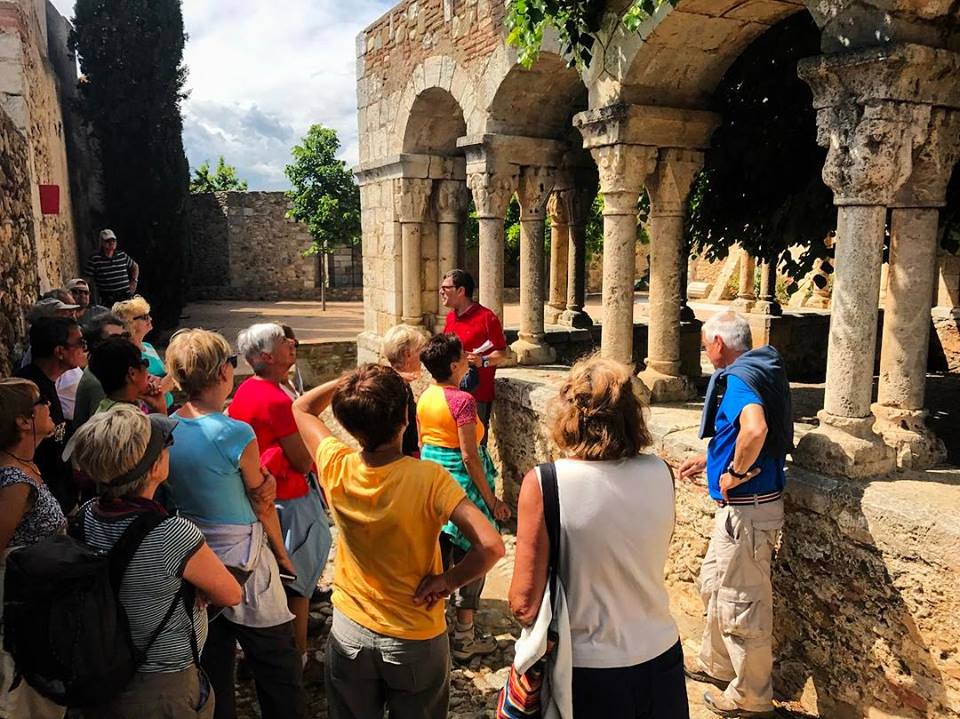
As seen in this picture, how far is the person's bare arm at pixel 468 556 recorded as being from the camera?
2.22 meters

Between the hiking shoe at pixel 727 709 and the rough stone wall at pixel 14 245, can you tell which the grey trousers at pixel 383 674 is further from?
the rough stone wall at pixel 14 245

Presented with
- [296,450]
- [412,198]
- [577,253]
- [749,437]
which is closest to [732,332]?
[749,437]

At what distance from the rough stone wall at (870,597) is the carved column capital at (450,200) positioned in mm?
5297

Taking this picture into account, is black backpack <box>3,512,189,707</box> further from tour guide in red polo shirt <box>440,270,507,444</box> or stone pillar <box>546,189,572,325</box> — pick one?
stone pillar <box>546,189,572,325</box>

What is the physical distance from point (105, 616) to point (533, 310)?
522 cm

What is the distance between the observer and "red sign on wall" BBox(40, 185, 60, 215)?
8366mm

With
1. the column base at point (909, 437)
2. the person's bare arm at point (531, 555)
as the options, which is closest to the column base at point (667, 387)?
the column base at point (909, 437)

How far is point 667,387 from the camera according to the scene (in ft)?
17.7

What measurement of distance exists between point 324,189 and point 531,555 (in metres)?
20.4

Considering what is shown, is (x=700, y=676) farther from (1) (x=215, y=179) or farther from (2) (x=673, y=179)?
(1) (x=215, y=179)

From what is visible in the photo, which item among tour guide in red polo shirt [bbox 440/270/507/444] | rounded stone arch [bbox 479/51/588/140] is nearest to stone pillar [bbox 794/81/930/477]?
tour guide in red polo shirt [bbox 440/270/507/444]

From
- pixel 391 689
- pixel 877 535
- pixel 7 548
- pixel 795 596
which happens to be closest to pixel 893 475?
pixel 877 535

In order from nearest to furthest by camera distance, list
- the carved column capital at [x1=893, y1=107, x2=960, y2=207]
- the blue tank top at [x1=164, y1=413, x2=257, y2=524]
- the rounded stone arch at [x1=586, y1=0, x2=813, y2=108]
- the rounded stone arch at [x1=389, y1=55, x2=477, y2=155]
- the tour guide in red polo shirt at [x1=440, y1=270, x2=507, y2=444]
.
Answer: the blue tank top at [x1=164, y1=413, x2=257, y2=524], the carved column capital at [x1=893, y1=107, x2=960, y2=207], the rounded stone arch at [x1=586, y1=0, x2=813, y2=108], the tour guide in red polo shirt at [x1=440, y1=270, x2=507, y2=444], the rounded stone arch at [x1=389, y1=55, x2=477, y2=155]

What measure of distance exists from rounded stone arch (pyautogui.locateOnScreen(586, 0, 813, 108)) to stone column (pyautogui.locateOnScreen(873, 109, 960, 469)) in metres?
1.44
